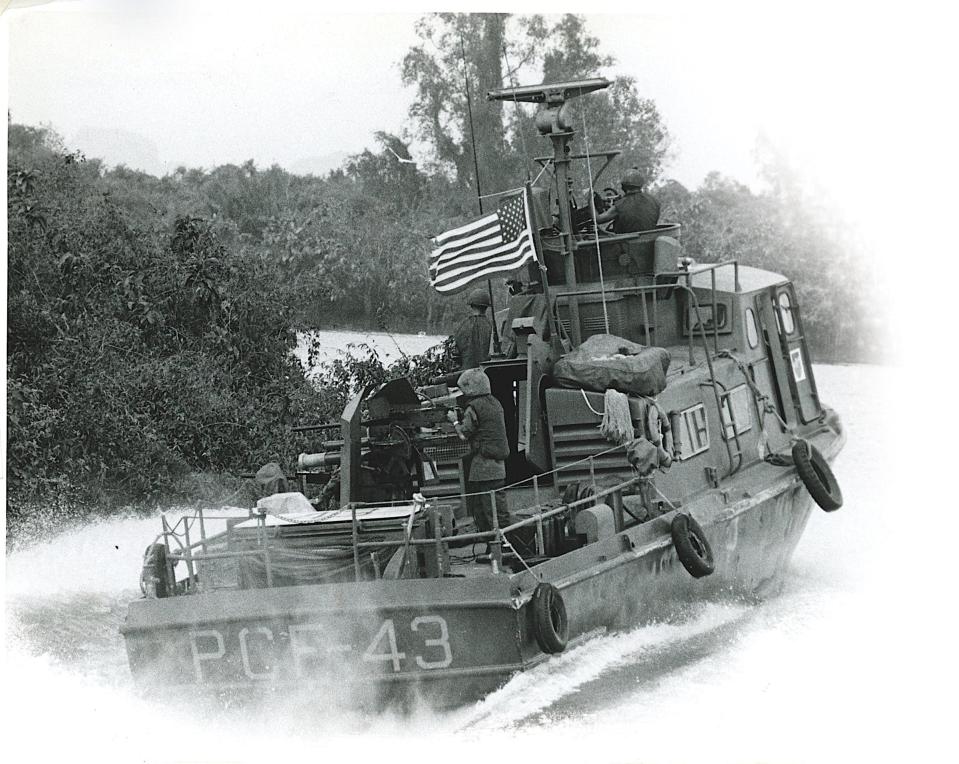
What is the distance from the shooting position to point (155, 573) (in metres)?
8.02

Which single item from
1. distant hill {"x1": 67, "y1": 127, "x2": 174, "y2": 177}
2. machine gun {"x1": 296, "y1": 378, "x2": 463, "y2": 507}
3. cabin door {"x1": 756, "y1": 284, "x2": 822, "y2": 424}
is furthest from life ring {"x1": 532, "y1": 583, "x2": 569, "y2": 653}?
distant hill {"x1": 67, "y1": 127, "x2": 174, "y2": 177}

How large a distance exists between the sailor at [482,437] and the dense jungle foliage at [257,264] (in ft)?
8.43

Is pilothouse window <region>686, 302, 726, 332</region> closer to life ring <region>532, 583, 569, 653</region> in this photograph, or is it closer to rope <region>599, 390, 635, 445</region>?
rope <region>599, 390, 635, 445</region>

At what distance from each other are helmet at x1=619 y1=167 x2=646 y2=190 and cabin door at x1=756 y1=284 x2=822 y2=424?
1489 millimetres

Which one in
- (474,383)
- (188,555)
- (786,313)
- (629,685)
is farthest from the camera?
(786,313)

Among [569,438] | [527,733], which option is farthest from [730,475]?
[527,733]

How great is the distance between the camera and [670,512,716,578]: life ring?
29.5ft

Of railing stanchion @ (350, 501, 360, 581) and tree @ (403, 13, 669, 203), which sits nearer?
railing stanchion @ (350, 501, 360, 581)

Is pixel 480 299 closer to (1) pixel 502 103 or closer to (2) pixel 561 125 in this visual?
(2) pixel 561 125

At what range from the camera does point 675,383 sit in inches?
392

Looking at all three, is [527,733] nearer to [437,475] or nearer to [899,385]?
[437,475]

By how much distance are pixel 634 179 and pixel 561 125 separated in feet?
3.03

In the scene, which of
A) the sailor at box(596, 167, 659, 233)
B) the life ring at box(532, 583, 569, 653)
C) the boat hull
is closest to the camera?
the boat hull

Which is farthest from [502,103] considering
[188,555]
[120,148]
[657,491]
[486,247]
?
[188,555]
